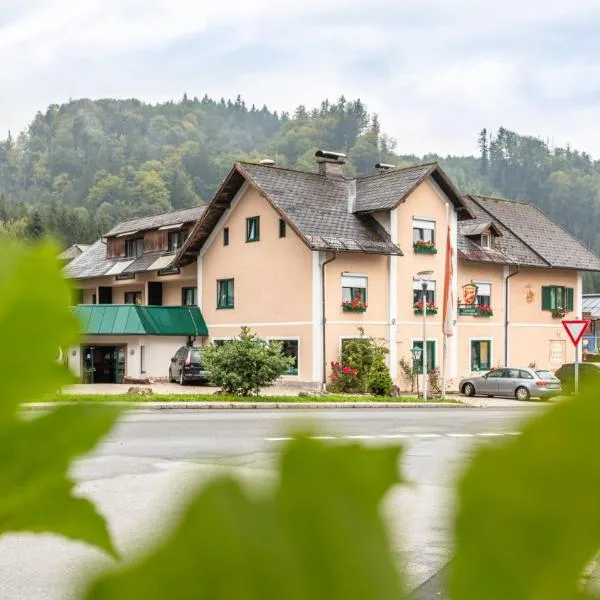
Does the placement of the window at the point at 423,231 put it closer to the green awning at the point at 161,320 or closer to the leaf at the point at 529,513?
the green awning at the point at 161,320

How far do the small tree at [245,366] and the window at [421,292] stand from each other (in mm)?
7052

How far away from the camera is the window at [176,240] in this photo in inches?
1341

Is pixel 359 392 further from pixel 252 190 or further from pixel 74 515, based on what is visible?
pixel 74 515

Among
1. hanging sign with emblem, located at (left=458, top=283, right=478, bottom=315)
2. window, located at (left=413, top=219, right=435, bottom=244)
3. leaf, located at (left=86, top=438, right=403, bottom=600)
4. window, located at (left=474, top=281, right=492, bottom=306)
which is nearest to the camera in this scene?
leaf, located at (left=86, top=438, right=403, bottom=600)

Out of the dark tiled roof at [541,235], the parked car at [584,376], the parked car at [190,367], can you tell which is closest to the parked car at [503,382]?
the dark tiled roof at [541,235]

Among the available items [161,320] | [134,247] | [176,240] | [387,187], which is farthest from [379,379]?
[134,247]

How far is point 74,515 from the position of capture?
10.4 inches

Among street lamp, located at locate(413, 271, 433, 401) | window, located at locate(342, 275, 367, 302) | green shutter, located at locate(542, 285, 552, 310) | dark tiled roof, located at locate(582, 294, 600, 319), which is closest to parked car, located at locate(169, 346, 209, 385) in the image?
window, located at locate(342, 275, 367, 302)

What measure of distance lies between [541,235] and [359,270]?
35.3 feet

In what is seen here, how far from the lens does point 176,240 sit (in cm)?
3434

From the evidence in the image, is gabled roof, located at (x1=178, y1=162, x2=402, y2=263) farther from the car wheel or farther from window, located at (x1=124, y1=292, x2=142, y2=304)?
the car wheel

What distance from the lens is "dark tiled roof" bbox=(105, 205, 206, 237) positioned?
3425 centimetres

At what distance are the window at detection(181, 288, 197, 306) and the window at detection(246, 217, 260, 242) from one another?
161 inches

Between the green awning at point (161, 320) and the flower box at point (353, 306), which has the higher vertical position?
the flower box at point (353, 306)
